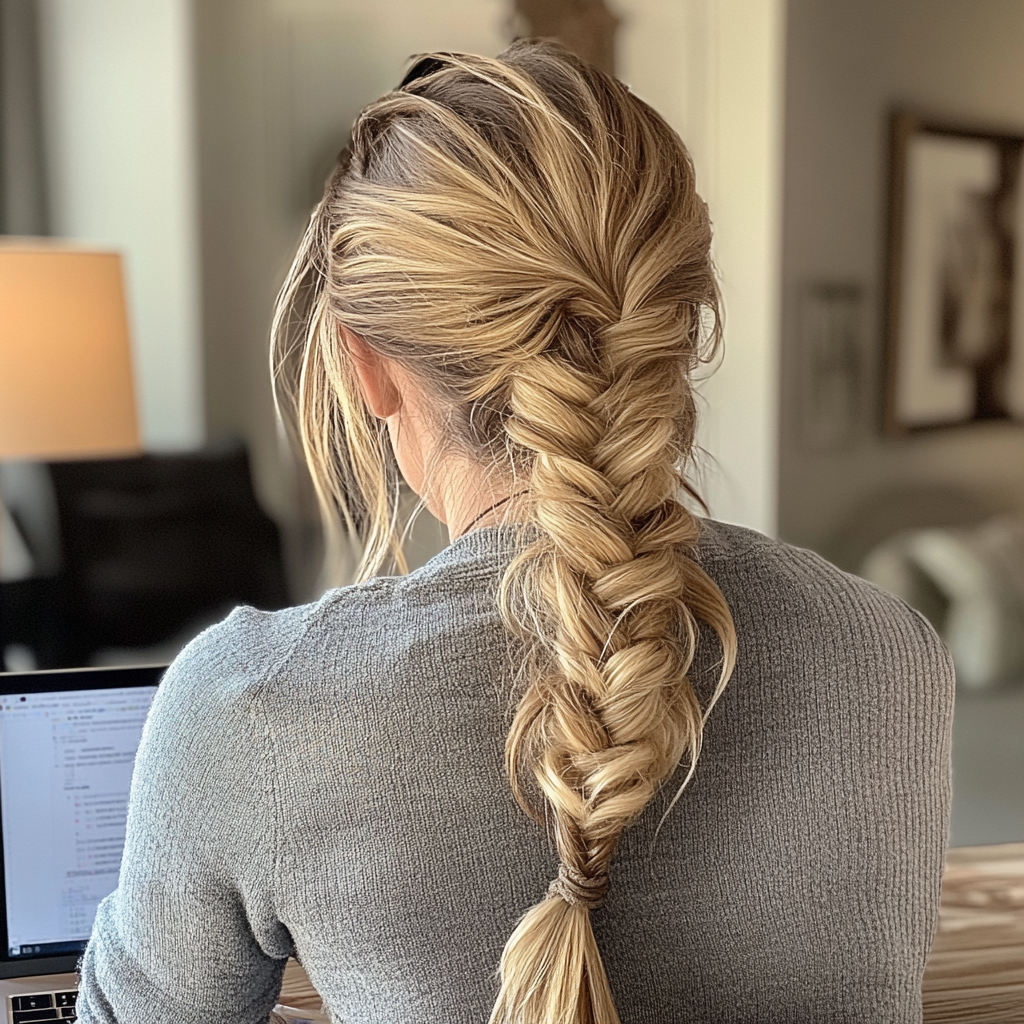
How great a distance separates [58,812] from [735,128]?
1.96 meters

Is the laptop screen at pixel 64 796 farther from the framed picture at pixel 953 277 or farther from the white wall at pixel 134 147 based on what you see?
the framed picture at pixel 953 277

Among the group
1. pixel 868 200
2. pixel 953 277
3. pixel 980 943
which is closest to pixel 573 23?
pixel 868 200

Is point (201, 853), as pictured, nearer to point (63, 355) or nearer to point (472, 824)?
point (472, 824)

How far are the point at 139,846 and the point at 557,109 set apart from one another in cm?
45

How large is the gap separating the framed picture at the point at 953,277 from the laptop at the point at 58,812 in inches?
74.6

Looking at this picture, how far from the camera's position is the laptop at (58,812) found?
888 mm

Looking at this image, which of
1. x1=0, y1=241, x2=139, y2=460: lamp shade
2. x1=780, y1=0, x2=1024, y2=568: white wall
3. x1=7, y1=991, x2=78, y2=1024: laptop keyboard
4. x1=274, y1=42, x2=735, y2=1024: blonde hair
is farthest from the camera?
x1=780, y1=0, x2=1024, y2=568: white wall

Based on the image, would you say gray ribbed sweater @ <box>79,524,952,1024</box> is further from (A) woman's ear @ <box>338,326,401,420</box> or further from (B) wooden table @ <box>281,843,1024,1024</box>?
(B) wooden table @ <box>281,843,1024,1024</box>

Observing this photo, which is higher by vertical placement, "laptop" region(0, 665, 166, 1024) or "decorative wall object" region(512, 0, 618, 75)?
"decorative wall object" region(512, 0, 618, 75)

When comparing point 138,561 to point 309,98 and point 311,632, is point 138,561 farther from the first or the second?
point 311,632

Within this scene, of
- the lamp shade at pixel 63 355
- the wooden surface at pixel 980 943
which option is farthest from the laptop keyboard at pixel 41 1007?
the lamp shade at pixel 63 355

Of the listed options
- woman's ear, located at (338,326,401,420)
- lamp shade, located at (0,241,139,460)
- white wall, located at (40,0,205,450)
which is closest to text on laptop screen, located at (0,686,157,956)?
woman's ear, located at (338,326,401,420)

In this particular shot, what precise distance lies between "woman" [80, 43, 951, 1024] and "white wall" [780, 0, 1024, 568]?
182 cm

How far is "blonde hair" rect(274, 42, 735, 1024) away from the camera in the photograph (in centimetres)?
56
